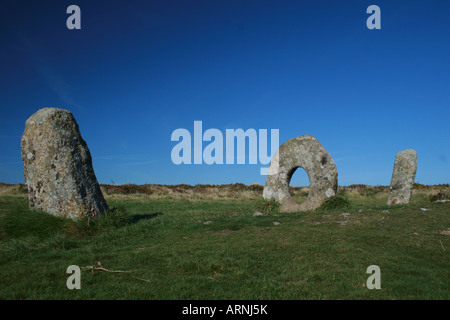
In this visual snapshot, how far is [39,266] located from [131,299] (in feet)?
10.3

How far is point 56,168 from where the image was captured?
1099 centimetres

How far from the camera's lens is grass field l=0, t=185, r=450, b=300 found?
509cm

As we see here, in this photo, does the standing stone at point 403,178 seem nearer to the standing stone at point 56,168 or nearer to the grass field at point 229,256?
the grass field at point 229,256

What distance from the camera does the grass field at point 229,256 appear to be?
509 centimetres

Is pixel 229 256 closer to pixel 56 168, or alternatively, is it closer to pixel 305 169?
pixel 56 168

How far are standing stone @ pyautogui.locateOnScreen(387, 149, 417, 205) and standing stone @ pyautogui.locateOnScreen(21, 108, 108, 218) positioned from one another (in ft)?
54.1

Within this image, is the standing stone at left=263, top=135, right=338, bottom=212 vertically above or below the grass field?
above

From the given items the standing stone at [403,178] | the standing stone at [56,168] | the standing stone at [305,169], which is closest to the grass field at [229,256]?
the standing stone at [56,168]

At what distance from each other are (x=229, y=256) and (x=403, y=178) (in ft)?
51.8

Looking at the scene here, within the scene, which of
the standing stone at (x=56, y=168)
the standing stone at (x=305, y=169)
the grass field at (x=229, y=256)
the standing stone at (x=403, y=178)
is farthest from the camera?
the standing stone at (x=403, y=178)

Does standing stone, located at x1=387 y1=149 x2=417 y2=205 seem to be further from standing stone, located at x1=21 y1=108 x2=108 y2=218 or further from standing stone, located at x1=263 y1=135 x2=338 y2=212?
standing stone, located at x1=21 y1=108 x2=108 y2=218

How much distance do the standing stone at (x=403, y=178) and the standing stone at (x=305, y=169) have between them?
5.62 metres

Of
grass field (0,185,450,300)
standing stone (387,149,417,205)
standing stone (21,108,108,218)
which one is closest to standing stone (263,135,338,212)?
grass field (0,185,450,300)

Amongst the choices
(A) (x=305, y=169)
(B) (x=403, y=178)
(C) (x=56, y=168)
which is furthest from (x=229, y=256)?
(B) (x=403, y=178)
